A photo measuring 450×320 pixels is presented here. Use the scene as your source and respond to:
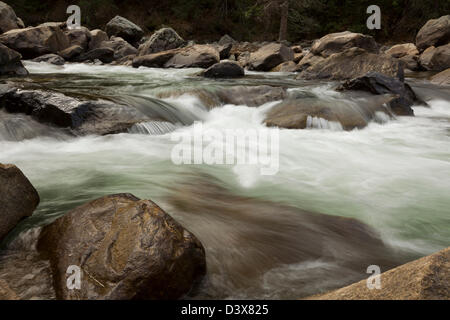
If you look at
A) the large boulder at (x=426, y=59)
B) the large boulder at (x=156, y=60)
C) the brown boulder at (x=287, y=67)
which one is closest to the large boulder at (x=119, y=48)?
the large boulder at (x=156, y=60)

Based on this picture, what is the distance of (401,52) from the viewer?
59.8 feet

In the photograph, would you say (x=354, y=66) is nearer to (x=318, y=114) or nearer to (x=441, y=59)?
(x=318, y=114)

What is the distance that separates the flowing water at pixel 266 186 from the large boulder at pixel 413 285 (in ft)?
1.57

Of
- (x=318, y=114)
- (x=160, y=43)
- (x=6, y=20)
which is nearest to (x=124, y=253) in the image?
(x=318, y=114)

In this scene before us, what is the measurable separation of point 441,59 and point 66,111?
1468 centimetres

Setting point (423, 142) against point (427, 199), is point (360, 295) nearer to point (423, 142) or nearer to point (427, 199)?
point (427, 199)

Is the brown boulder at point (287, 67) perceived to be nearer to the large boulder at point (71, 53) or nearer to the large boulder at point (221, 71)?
the large boulder at point (221, 71)

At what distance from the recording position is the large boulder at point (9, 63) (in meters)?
10.6

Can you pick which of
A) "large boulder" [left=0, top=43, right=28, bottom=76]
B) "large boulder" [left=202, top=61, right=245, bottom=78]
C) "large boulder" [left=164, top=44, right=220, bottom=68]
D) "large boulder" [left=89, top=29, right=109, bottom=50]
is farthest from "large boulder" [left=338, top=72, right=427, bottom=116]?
"large boulder" [left=89, top=29, right=109, bottom=50]

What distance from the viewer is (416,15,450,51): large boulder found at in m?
16.5

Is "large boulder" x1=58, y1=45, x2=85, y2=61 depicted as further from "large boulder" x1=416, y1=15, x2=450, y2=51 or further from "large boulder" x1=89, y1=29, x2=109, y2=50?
"large boulder" x1=416, y1=15, x2=450, y2=51

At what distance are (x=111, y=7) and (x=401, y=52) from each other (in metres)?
26.5

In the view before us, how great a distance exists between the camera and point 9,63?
10.9 meters

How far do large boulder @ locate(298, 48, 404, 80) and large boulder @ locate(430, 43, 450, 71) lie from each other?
5.46 meters
